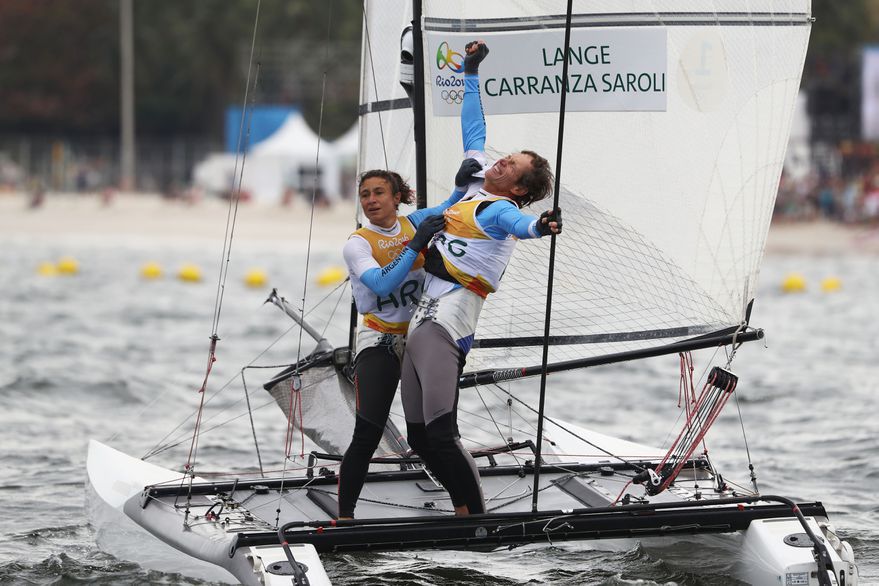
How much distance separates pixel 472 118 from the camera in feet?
18.5

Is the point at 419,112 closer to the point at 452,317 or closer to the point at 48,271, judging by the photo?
the point at 452,317

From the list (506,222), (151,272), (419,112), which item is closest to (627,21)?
(419,112)

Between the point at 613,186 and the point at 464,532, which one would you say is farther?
the point at 613,186

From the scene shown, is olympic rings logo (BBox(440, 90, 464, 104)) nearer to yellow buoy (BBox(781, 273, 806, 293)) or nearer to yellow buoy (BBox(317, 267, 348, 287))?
yellow buoy (BBox(317, 267, 348, 287))

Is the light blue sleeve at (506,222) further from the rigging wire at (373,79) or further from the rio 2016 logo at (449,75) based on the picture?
the rigging wire at (373,79)

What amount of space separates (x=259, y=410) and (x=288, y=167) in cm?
2699

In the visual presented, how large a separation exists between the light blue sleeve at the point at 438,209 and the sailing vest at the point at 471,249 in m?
0.21

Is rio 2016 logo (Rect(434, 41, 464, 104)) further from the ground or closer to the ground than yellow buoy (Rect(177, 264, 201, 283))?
further from the ground

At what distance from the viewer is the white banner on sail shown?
245 inches

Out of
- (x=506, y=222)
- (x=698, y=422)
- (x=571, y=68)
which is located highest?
(x=571, y=68)

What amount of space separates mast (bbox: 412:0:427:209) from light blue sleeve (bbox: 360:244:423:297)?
94cm

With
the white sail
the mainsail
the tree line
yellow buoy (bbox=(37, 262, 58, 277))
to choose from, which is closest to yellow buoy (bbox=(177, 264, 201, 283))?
yellow buoy (bbox=(37, 262, 58, 277))

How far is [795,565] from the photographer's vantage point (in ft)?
17.2

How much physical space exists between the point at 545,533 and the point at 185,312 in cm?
1344
